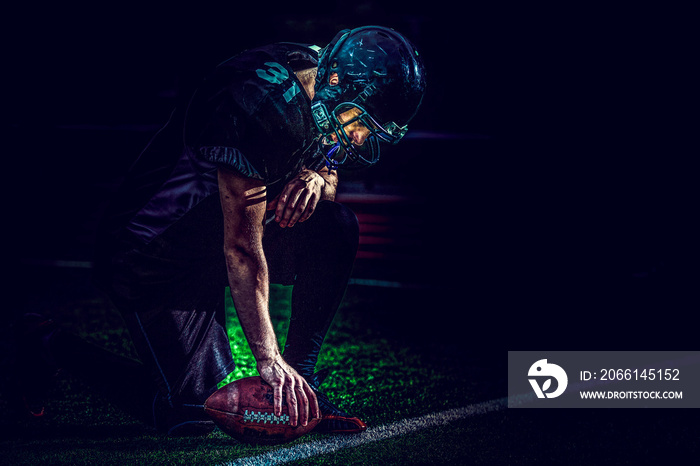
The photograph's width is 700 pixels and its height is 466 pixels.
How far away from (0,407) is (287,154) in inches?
83.9

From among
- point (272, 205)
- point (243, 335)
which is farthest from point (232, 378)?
point (272, 205)

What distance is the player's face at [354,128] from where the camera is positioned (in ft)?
9.93

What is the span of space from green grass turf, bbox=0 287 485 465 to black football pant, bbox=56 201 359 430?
0.70 feet

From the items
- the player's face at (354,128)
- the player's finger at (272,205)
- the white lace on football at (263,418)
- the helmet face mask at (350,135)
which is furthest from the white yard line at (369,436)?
the player's face at (354,128)

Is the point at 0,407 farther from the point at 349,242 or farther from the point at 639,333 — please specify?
the point at 639,333

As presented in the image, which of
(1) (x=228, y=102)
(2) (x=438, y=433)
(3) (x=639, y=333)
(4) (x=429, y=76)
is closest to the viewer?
(1) (x=228, y=102)

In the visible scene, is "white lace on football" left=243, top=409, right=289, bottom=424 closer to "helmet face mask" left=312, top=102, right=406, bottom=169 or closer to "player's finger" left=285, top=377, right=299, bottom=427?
"player's finger" left=285, top=377, right=299, bottom=427

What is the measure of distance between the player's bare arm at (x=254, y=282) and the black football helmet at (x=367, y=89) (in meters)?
0.43

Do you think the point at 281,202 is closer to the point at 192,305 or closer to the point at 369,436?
the point at 192,305

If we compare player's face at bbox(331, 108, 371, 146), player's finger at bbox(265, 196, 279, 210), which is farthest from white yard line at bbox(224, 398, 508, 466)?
player's face at bbox(331, 108, 371, 146)

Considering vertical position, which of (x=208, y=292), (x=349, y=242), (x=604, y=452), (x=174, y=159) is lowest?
(x=604, y=452)

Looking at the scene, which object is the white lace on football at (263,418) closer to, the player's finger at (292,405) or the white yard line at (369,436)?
the player's finger at (292,405)

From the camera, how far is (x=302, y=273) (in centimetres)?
364

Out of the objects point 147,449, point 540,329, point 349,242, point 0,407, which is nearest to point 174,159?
point 349,242
